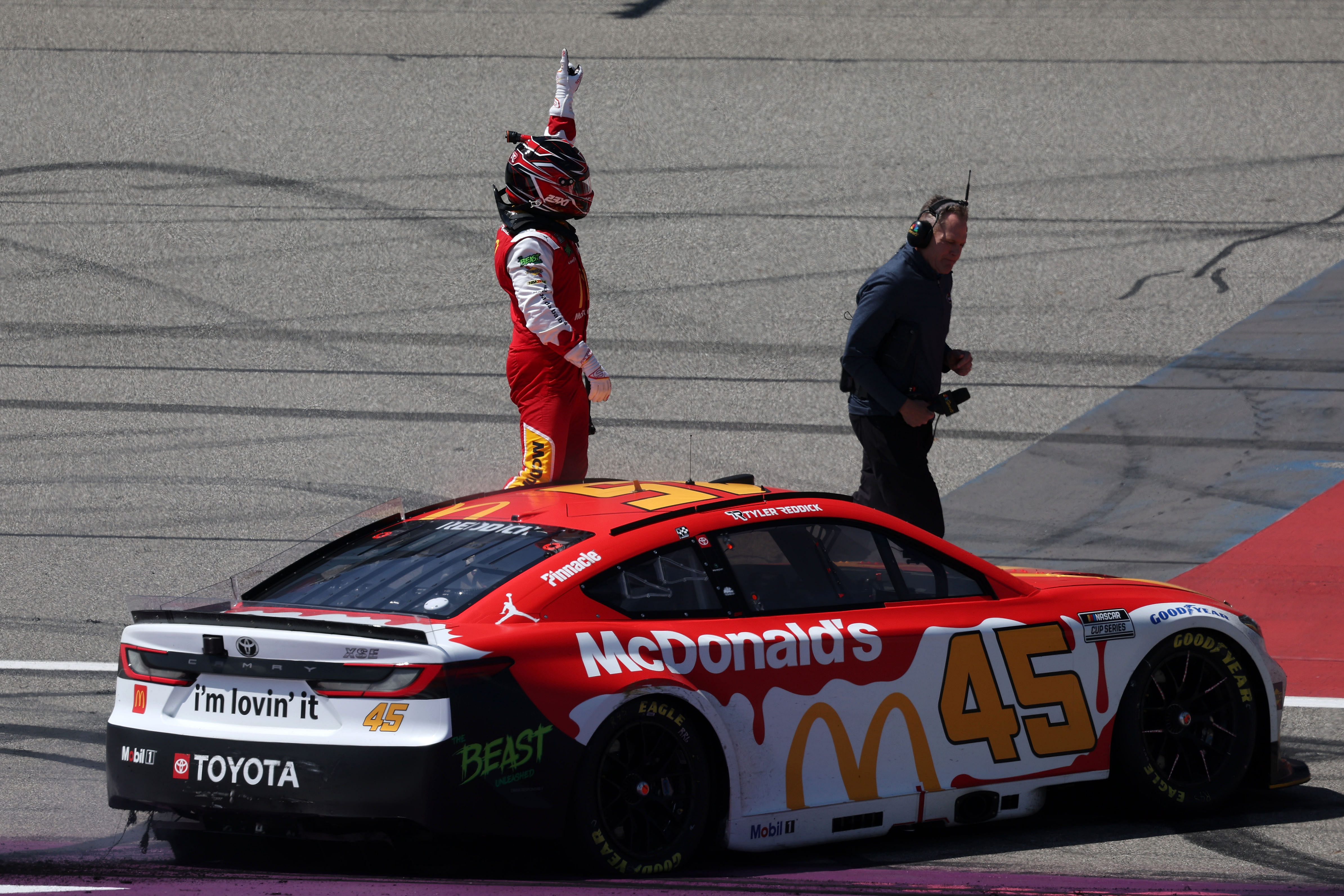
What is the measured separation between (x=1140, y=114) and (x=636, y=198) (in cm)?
458

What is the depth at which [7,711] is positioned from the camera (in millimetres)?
6355

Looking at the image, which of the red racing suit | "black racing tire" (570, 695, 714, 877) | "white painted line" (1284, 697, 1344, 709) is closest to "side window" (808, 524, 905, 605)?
"black racing tire" (570, 695, 714, 877)

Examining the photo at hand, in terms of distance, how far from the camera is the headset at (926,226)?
22.8 feet

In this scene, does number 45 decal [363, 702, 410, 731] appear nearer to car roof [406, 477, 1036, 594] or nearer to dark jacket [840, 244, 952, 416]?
car roof [406, 477, 1036, 594]

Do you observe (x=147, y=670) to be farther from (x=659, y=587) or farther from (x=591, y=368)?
(x=591, y=368)

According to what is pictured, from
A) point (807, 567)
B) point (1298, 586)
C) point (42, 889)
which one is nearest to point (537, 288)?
point (807, 567)

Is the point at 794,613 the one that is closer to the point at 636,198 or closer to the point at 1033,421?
the point at 1033,421

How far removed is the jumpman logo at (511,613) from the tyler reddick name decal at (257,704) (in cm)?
53

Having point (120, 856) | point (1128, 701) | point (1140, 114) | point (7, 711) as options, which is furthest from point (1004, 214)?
point (120, 856)

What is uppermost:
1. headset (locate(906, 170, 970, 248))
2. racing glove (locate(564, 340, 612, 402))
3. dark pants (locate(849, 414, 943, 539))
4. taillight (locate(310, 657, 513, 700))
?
headset (locate(906, 170, 970, 248))

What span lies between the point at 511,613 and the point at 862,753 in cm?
121

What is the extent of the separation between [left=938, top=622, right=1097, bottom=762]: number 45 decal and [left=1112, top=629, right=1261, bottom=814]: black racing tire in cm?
17

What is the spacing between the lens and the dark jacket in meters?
6.96

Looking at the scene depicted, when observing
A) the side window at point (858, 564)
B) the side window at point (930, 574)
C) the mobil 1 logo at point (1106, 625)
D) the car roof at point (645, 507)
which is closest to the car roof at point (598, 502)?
the car roof at point (645, 507)
